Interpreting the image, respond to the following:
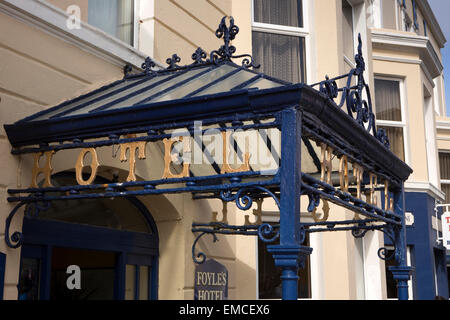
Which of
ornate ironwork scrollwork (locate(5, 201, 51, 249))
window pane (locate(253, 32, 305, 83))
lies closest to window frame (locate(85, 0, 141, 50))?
ornate ironwork scrollwork (locate(5, 201, 51, 249))

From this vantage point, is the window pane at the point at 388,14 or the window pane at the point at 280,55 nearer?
the window pane at the point at 280,55

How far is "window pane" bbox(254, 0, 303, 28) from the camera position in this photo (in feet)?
29.8

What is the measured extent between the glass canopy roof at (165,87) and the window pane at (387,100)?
26.4ft

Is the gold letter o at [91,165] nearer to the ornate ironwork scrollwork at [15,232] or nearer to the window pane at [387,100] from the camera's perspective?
the ornate ironwork scrollwork at [15,232]

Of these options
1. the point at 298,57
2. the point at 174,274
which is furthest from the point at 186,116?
the point at 298,57

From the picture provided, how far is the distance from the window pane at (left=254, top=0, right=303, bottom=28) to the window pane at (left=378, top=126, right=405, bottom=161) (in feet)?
14.1

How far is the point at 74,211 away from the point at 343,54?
5.77 metres

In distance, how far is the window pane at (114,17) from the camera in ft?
20.3

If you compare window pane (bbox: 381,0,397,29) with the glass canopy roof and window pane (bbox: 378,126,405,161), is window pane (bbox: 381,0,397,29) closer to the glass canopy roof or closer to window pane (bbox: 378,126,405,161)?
window pane (bbox: 378,126,405,161)

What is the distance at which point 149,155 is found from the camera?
20.0ft

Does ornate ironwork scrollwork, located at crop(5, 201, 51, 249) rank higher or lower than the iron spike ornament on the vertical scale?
lower

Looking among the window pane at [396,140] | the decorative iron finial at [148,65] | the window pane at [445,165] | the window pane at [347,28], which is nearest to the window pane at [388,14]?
the window pane at [396,140]

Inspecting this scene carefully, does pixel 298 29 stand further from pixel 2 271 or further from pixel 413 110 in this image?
pixel 2 271
